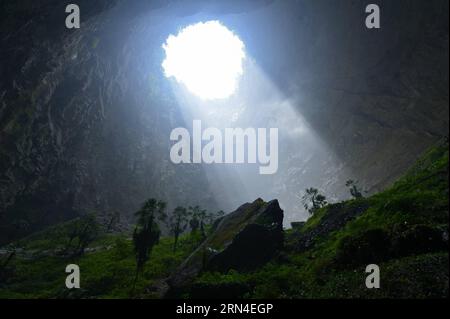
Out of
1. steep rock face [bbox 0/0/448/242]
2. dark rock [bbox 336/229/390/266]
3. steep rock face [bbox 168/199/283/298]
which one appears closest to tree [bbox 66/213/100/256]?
steep rock face [bbox 0/0/448/242]

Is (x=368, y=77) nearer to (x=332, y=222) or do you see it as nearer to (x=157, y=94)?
(x=157, y=94)

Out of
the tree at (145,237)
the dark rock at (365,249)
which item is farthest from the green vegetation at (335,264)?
the tree at (145,237)

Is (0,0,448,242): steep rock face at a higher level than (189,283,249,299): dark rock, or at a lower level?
higher

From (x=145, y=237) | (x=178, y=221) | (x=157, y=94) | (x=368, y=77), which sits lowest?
(x=145, y=237)

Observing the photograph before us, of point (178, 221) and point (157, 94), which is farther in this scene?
point (157, 94)

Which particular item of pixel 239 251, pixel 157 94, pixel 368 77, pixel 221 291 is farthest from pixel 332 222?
pixel 157 94

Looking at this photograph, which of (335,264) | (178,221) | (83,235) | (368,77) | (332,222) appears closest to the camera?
(335,264)

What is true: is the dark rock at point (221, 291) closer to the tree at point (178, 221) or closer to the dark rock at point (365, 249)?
the dark rock at point (365, 249)

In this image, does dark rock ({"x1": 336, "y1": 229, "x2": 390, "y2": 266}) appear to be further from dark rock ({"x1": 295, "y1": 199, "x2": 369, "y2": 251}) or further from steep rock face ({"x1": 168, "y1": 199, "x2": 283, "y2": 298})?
dark rock ({"x1": 295, "y1": 199, "x2": 369, "y2": 251})

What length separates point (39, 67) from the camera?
8950 centimetres
